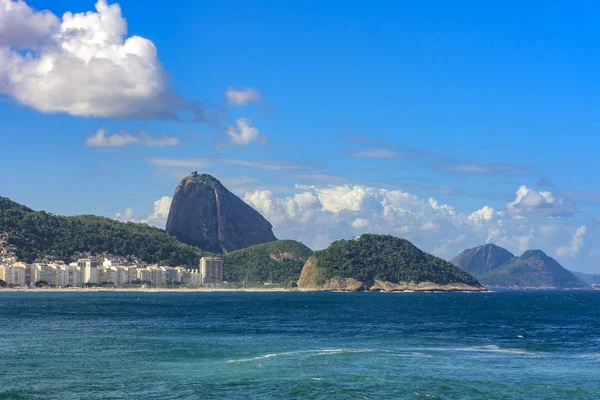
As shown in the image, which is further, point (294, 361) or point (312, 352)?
point (312, 352)

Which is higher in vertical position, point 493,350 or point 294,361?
point 294,361

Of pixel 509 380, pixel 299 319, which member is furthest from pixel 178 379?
pixel 299 319

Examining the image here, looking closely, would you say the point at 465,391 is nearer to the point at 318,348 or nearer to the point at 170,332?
the point at 318,348

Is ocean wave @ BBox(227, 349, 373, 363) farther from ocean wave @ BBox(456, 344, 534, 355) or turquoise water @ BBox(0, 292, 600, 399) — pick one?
ocean wave @ BBox(456, 344, 534, 355)

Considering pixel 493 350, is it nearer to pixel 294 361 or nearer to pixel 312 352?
pixel 312 352

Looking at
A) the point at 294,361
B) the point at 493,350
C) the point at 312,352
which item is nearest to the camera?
the point at 294,361

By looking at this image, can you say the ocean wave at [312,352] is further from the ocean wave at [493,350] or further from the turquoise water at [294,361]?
the ocean wave at [493,350]

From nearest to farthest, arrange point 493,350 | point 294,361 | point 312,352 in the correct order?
point 294,361
point 312,352
point 493,350

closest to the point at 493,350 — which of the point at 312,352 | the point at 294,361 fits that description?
the point at 312,352

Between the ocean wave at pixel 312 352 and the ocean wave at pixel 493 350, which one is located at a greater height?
the ocean wave at pixel 312 352

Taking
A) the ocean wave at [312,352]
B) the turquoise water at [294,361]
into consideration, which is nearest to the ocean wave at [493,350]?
the turquoise water at [294,361]

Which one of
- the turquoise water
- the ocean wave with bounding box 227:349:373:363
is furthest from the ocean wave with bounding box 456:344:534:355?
the ocean wave with bounding box 227:349:373:363
